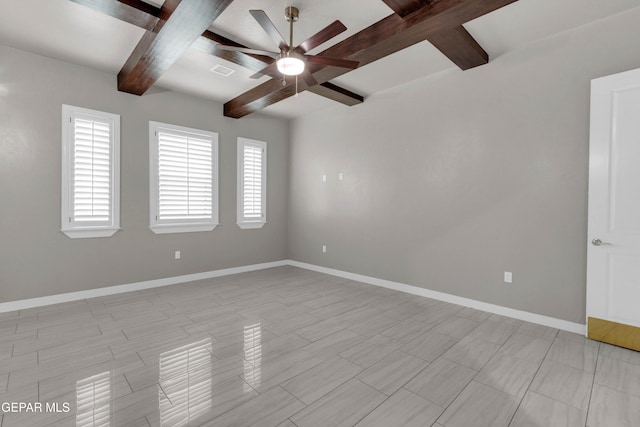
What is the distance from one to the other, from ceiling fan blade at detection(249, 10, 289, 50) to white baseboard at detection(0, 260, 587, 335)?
137 inches

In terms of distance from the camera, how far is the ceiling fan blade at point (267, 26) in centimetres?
227

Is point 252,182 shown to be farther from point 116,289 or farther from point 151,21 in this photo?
point 151,21

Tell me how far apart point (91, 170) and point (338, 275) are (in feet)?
13.2

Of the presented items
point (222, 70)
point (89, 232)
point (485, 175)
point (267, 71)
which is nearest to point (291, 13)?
point (267, 71)

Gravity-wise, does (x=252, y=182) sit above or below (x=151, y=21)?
below

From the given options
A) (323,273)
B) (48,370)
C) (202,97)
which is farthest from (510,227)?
(202,97)

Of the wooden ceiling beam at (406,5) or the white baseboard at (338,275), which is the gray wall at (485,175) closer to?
the white baseboard at (338,275)

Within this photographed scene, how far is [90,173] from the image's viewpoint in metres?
3.95

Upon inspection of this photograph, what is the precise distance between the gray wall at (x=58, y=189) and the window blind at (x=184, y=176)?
0.73ft

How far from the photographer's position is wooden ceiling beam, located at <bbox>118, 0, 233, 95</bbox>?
7.93 feet

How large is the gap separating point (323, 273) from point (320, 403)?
366 centimetres

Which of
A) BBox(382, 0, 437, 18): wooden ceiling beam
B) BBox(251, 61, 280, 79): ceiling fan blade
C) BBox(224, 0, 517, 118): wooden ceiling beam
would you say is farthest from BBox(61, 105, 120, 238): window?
BBox(382, 0, 437, 18): wooden ceiling beam

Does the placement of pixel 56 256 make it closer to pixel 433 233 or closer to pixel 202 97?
pixel 202 97

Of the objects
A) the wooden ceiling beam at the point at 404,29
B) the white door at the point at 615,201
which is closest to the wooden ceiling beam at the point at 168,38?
the wooden ceiling beam at the point at 404,29
